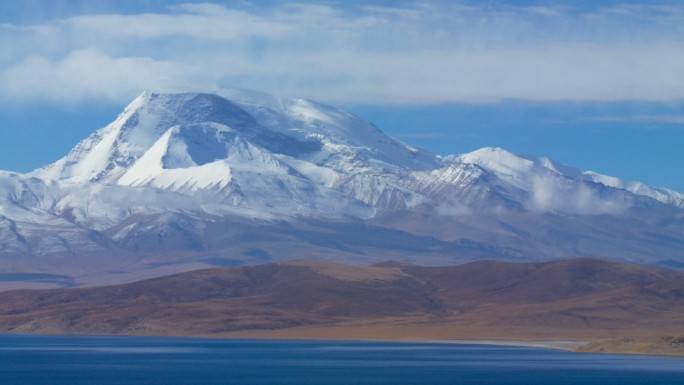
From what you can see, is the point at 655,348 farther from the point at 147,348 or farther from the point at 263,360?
the point at 147,348

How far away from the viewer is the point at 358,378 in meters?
128

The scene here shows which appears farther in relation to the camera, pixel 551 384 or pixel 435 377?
pixel 435 377

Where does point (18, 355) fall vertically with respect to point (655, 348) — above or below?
below

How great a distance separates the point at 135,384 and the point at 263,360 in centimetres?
4130

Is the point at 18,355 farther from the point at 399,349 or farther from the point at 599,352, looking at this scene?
the point at 599,352

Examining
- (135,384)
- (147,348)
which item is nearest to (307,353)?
(147,348)

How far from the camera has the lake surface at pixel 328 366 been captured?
128 meters

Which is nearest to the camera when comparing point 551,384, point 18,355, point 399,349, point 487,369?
point 551,384

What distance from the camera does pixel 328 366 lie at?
14662cm

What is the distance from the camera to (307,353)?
17700 centimetres

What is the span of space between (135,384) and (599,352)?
7874 centimetres

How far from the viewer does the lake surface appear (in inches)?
5025

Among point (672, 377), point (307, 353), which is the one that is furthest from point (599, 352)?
point (672, 377)

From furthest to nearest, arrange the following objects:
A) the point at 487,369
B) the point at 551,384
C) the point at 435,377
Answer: the point at 487,369, the point at 435,377, the point at 551,384
